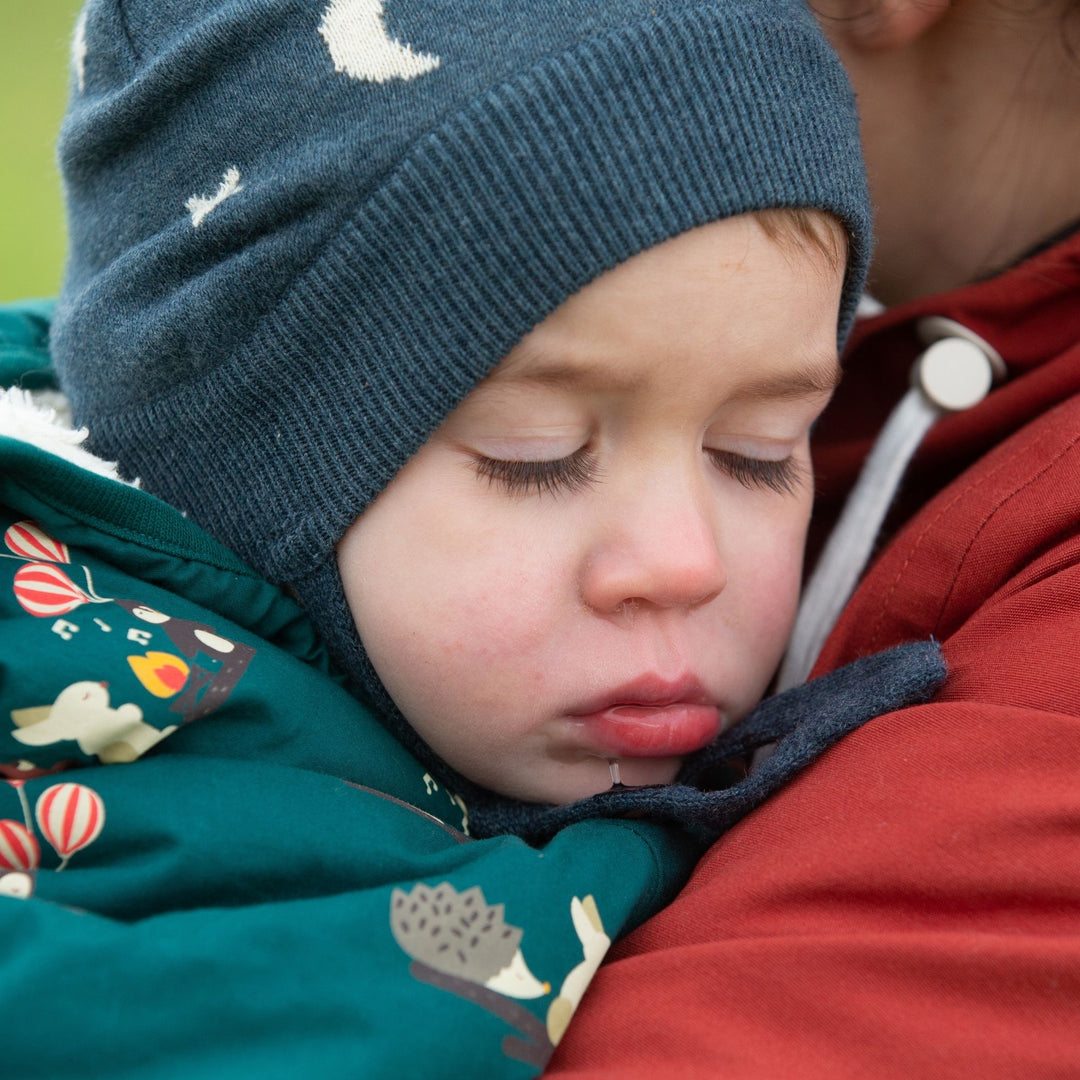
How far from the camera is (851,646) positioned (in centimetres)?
122

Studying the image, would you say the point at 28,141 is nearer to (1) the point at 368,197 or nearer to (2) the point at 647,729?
(1) the point at 368,197

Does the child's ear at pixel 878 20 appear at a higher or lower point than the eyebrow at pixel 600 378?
higher

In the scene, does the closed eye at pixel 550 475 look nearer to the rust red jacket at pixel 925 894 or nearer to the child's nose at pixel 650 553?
the child's nose at pixel 650 553

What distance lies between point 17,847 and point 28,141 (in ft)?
13.5

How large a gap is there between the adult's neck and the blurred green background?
306cm

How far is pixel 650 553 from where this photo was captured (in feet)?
3.48

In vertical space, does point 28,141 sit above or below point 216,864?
below

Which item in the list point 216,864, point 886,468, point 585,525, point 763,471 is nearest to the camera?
point 216,864

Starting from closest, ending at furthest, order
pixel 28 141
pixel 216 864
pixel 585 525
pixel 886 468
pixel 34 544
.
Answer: pixel 216 864 → pixel 34 544 → pixel 585 525 → pixel 886 468 → pixel 28 141

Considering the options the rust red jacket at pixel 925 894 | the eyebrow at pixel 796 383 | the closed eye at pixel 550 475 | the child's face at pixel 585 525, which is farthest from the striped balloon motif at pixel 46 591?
the eyebrow at pixel 796 383

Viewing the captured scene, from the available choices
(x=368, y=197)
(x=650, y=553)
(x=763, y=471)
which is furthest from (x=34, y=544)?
(x=763, y=471)

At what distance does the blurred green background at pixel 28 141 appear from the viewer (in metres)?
3.93

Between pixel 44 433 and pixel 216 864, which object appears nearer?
pixel 216 864

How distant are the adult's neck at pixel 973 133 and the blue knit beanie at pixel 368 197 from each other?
199mm
